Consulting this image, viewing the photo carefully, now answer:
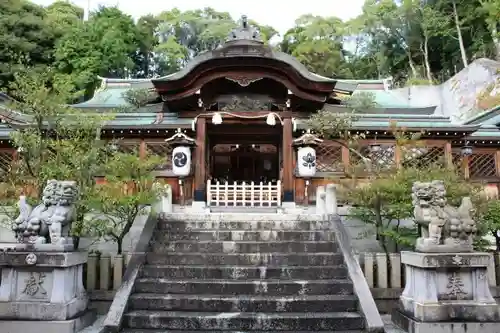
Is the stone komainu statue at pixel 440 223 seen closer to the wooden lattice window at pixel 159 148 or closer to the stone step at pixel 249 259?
the stone step at pixel 249 259

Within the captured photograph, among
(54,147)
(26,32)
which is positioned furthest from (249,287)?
(26,32)

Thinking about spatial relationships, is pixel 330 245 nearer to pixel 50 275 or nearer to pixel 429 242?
pixel 429 242

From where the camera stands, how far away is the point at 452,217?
6.05 meters

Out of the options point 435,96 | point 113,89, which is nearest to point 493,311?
point 113,89

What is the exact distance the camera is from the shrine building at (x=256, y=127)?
12.3 m

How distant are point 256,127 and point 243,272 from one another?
777 cm

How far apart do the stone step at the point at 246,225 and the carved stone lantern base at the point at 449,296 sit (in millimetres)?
2625

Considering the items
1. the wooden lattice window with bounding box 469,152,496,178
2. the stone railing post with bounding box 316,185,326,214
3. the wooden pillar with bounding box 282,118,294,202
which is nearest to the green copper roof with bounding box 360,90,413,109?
the wooden lattice window with bounding box 469,152,496,178

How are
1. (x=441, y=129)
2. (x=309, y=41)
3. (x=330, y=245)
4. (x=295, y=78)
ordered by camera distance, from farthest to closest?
(x=309, y=41), (x=441, y=129), (x=295, y=78), (x=330, y=245)

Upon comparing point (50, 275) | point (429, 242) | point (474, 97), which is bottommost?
point (50, 275)

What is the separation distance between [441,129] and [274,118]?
6.05 metres

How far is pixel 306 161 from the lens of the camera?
12.4m

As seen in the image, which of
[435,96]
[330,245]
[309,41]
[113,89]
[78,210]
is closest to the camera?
[78,210]

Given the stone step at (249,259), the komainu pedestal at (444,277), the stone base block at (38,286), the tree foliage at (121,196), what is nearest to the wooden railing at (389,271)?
the stone step at (249,259)
